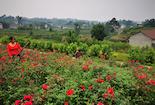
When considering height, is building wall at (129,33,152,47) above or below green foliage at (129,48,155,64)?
below

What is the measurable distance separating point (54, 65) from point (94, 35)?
141ft

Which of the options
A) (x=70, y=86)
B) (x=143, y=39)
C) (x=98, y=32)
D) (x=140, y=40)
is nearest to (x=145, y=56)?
(x=70, y=86)

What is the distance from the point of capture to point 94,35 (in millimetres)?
51094

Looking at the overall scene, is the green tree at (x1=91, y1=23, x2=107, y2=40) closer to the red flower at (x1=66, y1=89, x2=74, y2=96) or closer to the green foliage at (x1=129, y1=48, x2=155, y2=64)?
the green foliage at (x1=129, y1=48, x2=155, y2=64)

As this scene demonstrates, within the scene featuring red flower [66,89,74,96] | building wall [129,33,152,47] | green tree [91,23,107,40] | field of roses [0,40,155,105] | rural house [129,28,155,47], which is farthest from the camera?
green tree [91,23,107,40]

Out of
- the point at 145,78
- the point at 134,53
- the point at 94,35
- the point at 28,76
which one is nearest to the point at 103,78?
the point at 145,78

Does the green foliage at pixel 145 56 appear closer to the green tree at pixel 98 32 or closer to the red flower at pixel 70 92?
the red flower at pixel 70 92

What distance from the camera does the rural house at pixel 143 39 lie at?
44.0 metres

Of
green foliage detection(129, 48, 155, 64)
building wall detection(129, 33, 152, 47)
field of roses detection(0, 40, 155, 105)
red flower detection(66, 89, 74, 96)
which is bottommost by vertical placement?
building wall detection(129, 33, 152, 47)

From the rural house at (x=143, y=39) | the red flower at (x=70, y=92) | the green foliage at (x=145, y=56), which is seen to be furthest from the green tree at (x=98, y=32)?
the red flower at (x=70, y=92)

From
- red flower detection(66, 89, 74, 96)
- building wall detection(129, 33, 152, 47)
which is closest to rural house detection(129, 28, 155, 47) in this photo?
building wall detection(129, 33, 152, 47)

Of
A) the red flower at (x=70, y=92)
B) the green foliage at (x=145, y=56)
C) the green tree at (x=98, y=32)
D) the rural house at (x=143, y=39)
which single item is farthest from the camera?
the green tree at (x=98, y=32)

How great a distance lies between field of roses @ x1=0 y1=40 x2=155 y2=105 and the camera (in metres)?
5.84

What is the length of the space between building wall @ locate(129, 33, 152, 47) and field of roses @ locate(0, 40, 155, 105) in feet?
121
